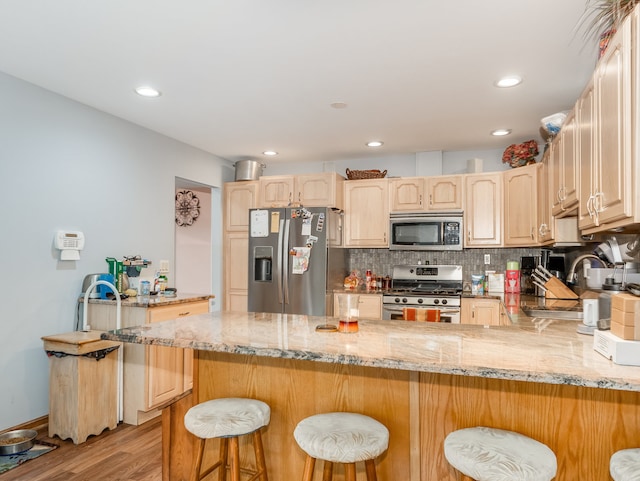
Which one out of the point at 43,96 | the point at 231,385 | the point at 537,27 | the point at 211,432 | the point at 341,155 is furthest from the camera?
the point at 341,155

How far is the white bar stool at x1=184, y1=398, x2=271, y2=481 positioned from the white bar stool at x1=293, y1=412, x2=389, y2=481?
0.21 meters

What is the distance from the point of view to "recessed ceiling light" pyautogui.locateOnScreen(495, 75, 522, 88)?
9.32 ft

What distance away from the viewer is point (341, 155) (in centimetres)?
499

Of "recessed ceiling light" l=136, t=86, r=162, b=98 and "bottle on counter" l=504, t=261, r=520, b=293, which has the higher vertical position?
"recessed ceiling light" l=136, t=86, r=162, b=98

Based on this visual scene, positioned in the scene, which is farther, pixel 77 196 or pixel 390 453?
pixel 77 196

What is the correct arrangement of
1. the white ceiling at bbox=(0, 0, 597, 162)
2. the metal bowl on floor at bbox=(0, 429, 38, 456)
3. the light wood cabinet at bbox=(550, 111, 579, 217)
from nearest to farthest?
the white ceiling at bbox=(0, 0, 597, 162) → the light wood cabinet at bbox=(550, 111, 579, 217) → the metal bowl on floor at bbox=(0, 429, 38, 456)

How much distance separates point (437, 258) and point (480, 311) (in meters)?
0.92

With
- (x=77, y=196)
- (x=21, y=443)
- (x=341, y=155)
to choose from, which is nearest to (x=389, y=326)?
(x=21, y=443)

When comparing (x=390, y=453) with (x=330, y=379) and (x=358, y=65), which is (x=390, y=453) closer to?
(x=330, y=379)

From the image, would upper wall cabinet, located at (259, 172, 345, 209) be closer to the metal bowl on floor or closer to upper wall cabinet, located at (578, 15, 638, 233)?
upper wall cabinet, located at (578, 15, 638, 233)

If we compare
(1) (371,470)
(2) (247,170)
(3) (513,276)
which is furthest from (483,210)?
(1) (371,470)

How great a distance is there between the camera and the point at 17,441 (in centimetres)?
268

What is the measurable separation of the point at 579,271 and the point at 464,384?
2.73 m

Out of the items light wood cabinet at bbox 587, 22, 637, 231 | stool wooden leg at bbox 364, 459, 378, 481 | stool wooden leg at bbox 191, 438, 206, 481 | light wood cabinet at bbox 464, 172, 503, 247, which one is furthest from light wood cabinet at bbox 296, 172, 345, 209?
stool wooden leg at bbox 364, 459, 378, 481
